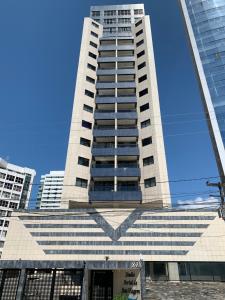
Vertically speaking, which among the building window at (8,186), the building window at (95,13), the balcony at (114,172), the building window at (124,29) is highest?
the building window at (95,13)

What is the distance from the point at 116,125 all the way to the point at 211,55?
42.6 metres

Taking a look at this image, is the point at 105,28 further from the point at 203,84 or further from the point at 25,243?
the point at 25,243

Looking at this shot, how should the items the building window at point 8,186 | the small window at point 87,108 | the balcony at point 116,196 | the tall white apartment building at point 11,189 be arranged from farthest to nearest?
the building window at point 8,186 → the tall white apartment building at point 11,189 → the small window at point 87,108 → the balcony at point 116,196

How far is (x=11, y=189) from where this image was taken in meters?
81.5

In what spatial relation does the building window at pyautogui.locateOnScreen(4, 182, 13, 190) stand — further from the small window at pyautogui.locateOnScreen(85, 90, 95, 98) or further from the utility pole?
the utility pole

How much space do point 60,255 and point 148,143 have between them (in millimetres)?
19824

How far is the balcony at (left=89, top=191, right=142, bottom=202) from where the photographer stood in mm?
32438

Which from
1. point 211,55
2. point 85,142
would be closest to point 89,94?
point 85,142

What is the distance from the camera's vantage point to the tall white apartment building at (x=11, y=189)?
248 feet

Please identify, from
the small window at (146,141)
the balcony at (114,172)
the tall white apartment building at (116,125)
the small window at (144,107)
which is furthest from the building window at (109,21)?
the balcony at (114,172)

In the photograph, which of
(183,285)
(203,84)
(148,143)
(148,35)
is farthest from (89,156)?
(203,84)

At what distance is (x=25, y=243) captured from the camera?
2577 centimetres

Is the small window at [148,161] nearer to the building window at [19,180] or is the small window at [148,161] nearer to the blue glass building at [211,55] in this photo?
the blue glass building at [211,55]

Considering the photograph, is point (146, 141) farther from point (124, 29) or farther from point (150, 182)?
point (124, 29)
